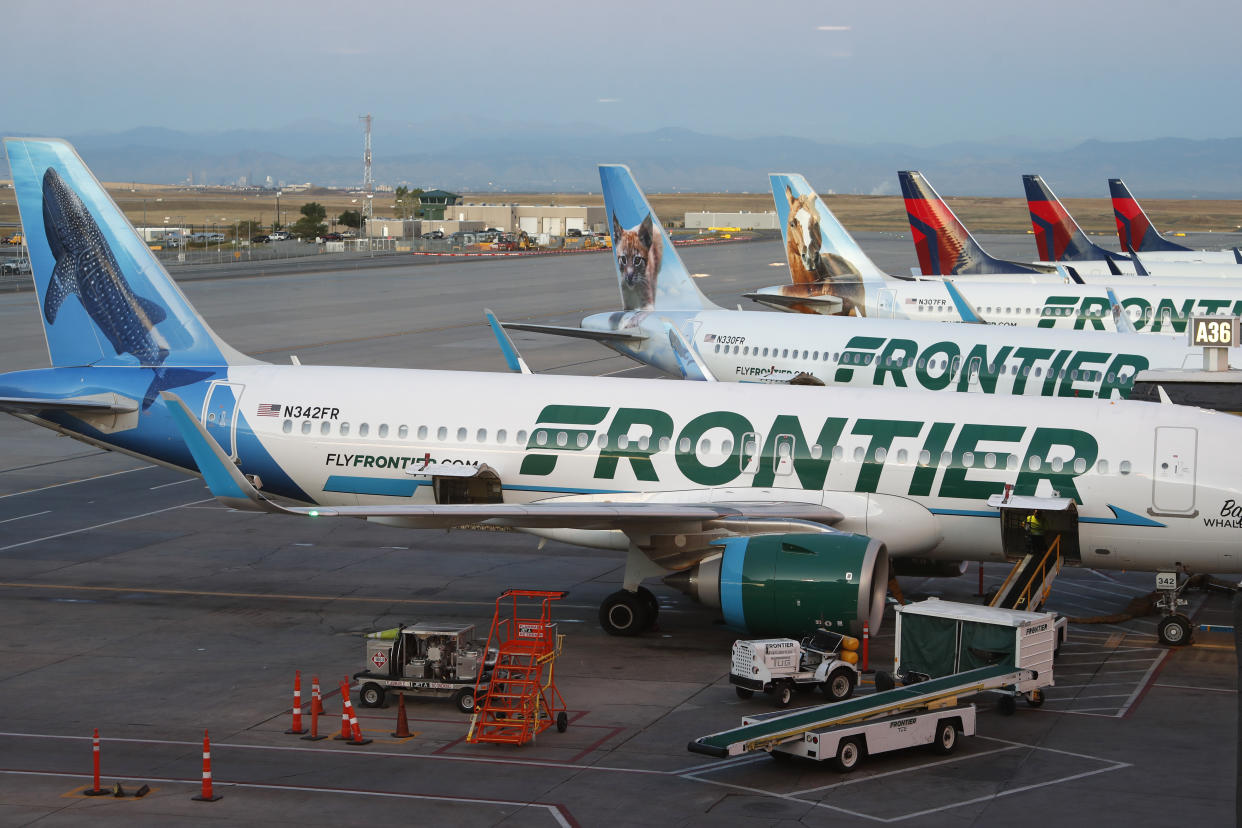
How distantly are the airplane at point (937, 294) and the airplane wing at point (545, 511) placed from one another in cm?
2820

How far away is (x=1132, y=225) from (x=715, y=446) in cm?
6657

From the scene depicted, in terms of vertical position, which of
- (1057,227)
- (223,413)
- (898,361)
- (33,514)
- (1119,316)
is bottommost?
(33,514)

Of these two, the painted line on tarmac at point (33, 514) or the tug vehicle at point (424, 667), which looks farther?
the painted line on tarmac at point (33, 514)

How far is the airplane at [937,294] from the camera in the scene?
175 feet

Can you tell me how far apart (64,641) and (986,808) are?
16.6m

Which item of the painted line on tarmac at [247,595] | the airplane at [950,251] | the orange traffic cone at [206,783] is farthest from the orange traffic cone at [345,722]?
the airplane at [950,251]

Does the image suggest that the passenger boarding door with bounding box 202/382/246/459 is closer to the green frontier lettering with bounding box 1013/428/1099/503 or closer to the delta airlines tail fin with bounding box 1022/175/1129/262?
the green frontier lettering with bounding box 1013/428/1099/503

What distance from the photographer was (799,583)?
23.5 meters

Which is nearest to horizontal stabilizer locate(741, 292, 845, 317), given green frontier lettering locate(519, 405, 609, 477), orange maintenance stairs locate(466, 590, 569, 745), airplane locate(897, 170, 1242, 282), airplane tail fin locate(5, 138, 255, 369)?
airplane locate(897, 170, 1242, 282)

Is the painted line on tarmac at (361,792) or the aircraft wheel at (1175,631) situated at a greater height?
the aircraft wheel at (1175,631)

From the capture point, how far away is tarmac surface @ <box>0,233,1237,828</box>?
17.9 m

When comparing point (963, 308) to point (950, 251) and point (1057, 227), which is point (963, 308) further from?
point (1057, 227)

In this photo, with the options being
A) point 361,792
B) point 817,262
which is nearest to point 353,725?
point 361,792

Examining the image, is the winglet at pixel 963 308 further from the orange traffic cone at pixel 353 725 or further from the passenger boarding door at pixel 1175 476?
the orange traffic cone at pixel 353 725
